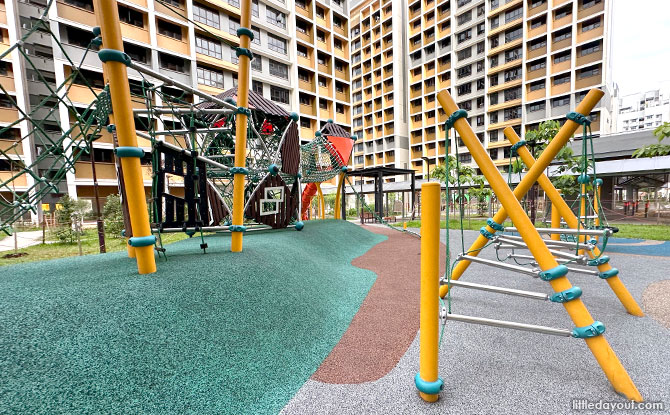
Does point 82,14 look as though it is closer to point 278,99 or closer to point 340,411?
point 278,99

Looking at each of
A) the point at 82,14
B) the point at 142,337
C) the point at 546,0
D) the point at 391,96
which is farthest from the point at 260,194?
the point at 391,96

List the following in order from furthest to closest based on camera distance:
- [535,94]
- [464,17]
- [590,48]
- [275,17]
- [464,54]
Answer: [464,54], [464,17], [535,94], [590,48], [275,17]

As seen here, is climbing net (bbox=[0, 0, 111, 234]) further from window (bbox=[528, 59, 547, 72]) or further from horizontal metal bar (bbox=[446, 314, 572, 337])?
window (bbox=[528, 59, 547, 72])

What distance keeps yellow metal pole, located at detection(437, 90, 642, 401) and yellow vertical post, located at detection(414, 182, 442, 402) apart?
63cm

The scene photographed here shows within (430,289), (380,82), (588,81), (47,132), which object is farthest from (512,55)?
(47,132)

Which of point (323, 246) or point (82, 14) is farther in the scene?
point (82, 14)

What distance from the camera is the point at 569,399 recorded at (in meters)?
1.76

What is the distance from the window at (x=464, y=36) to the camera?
1344 inches

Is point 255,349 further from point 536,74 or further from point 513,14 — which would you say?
point 513,14

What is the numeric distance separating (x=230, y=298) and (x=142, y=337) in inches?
28.8

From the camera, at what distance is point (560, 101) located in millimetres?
27281

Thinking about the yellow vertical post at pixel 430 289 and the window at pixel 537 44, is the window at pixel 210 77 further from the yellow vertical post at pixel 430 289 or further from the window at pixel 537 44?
the window at pixel 537 44

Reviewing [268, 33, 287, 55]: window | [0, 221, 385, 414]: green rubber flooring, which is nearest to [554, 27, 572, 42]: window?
[268, 33, 287, 55]: window

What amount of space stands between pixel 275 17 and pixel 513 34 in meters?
26.5
